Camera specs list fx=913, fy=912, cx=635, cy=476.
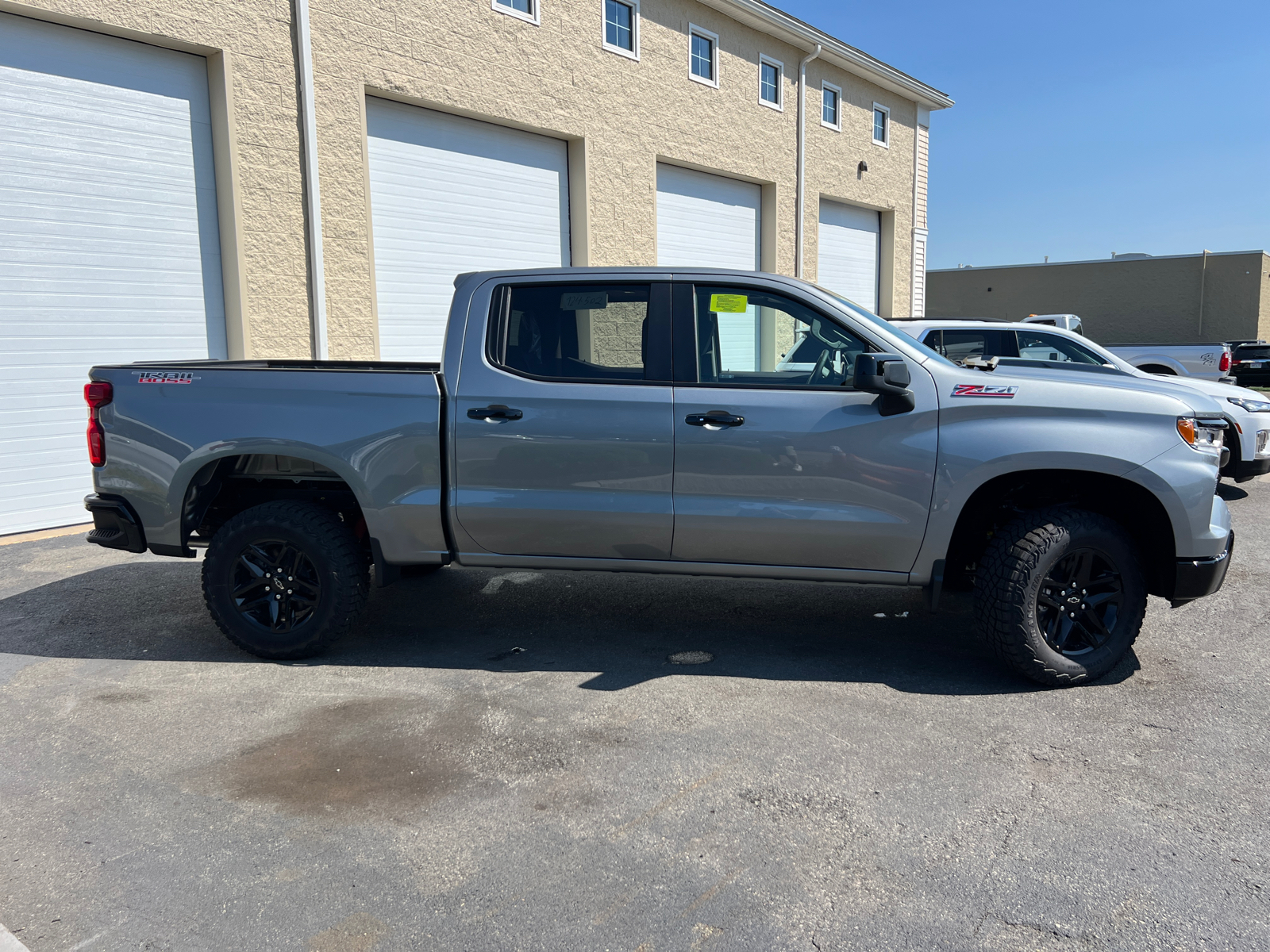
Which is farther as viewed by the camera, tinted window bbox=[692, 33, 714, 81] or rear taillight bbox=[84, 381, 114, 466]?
tinted window bbox=[692, 33, 714, 81]

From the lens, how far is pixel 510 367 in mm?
4625

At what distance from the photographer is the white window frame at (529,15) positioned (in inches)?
449

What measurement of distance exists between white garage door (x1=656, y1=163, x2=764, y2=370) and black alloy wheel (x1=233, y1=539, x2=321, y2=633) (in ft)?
33.4

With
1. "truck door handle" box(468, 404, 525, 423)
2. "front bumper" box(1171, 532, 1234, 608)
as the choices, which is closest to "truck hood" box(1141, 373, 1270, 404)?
"front bumper" box(1171, 532, 1234, 608)

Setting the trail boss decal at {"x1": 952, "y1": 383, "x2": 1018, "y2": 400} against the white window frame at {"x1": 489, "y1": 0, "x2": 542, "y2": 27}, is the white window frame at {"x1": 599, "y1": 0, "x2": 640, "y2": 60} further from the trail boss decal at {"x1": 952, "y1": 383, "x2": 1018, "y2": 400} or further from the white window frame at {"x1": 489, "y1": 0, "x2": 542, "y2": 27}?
the trail boss decal at {"x1": 952, "y1": 383, "x2": 1018, "y2": 400}

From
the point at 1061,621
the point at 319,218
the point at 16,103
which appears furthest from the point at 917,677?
the point at 16,103

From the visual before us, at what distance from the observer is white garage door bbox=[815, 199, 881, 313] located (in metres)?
18.3

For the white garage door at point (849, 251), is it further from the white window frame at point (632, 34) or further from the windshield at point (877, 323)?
the windshield at point (877, 323)

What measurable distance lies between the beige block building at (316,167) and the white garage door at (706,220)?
0.05 m

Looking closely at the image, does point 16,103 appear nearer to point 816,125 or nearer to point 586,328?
point 586,328

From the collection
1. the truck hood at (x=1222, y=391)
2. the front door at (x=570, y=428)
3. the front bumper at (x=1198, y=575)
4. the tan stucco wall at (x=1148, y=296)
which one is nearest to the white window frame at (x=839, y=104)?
the truck hood at (x=1222, y=391)

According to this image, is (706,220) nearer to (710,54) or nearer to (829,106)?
(710,54)

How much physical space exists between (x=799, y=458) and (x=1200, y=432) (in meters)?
1.81

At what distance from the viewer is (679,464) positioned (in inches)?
173
